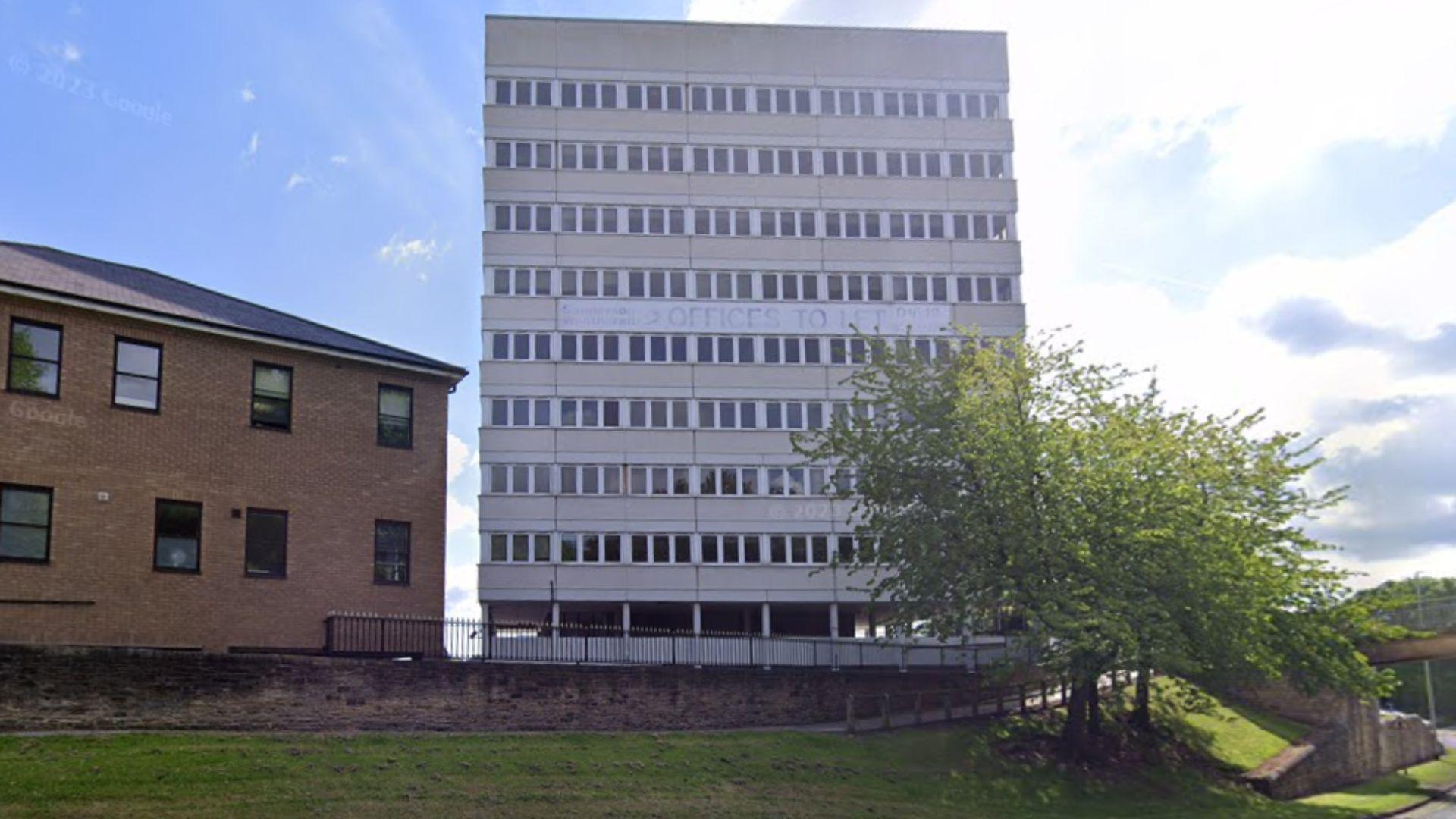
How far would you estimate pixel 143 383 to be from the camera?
98.0ft

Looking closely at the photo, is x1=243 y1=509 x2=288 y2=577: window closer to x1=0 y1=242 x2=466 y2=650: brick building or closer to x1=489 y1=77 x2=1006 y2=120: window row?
x1=0 y1=242 x2=466 y2=650: brick building

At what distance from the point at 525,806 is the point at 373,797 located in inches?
107

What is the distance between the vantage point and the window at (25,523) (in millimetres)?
27438

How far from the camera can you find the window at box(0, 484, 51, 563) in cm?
2744

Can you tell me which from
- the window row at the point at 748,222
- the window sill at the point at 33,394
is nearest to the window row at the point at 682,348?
the window row at the point at 748,222

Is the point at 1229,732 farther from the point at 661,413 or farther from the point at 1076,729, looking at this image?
the point at 661,413

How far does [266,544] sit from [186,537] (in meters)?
1.89

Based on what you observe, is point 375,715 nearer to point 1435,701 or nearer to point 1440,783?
point 1440,783

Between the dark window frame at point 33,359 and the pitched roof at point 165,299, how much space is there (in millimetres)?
728

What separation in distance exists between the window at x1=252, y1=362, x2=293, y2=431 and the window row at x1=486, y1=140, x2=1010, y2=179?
91.1 ft

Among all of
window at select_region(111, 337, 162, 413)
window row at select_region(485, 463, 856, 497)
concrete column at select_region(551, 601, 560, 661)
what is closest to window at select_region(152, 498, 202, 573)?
window at select_region(111, 337, 162, 413)

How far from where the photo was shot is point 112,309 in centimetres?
2908

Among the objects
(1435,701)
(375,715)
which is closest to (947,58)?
(375,715)

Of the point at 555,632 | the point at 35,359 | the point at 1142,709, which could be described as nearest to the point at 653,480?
the point at 555,632
